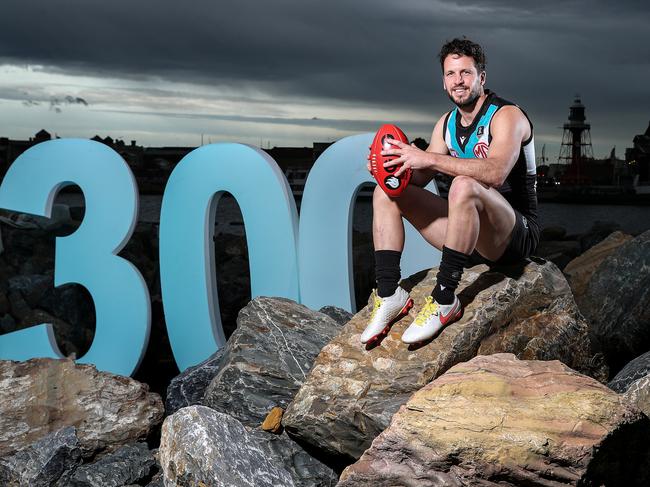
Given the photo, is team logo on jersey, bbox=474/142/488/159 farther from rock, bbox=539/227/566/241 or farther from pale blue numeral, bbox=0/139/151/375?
rock, bbox=539/227/566/241

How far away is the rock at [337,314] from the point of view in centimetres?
743

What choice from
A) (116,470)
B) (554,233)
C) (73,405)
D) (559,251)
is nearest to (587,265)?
(559,251)

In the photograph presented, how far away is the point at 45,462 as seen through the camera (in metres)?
6.05

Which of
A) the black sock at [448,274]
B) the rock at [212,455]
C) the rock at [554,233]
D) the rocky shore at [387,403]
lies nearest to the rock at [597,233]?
the rock at [554,233]

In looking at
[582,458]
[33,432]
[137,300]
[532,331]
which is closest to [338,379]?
[532,331]

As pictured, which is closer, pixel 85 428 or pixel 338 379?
pixel 338 379

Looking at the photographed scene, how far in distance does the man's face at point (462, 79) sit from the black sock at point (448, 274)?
2.85 ft

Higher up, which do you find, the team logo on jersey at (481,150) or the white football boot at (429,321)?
the team logo on jersey at (481,150)

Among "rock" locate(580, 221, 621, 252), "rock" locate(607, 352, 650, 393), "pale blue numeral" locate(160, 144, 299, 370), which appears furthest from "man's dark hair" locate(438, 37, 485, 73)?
"rock" locate(580, 221, 621, 252)

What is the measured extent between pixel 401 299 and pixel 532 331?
0.92 metres

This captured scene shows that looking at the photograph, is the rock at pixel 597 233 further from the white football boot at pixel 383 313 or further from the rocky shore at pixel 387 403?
the white football boot at pixel 383 313

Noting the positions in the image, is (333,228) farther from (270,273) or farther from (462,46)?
(462,46)

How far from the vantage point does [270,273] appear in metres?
7.79

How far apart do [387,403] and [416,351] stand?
360mm
